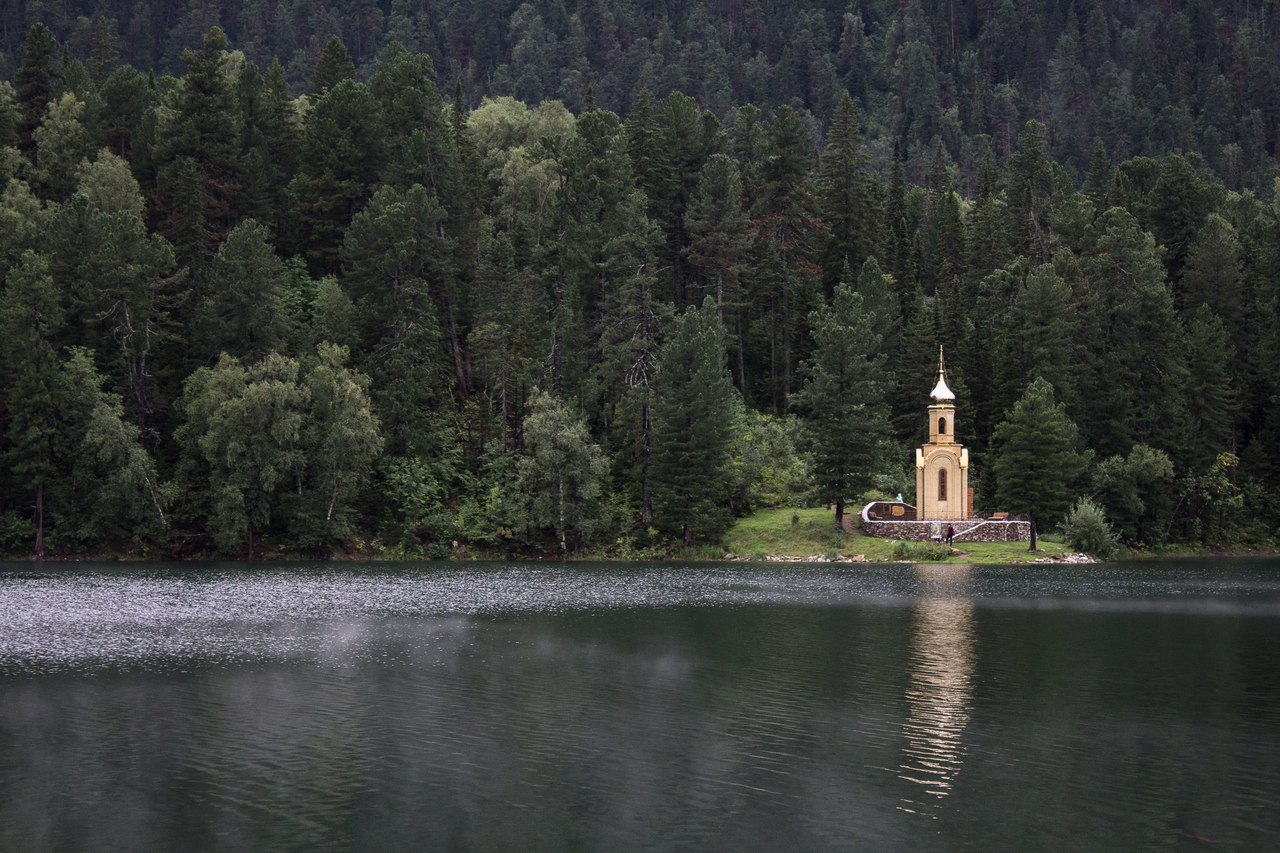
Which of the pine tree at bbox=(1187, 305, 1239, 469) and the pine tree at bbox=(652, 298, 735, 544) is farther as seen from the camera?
the pine tree at bbox=(1187, 305, 1239, 469)

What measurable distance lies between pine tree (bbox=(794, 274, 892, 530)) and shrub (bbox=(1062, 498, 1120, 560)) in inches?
542

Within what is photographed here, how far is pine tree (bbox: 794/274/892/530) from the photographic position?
93188mm

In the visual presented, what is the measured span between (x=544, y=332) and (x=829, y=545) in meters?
29.7

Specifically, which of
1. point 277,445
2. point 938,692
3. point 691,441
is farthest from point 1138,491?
point 938,692

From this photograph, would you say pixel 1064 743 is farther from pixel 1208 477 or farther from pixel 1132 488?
pixel 1208 477

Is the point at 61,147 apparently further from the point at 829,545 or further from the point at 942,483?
the point at 942,483

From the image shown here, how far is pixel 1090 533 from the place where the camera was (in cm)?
9081

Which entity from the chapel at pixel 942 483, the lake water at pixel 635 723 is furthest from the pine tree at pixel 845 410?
the lake water at pixel 635 723

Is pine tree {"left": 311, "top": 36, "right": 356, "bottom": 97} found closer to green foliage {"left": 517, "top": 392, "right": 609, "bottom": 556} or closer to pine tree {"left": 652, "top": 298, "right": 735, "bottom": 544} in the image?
green foliage {"left": 517, "top": 392, "right": 609, "bottom": 556}

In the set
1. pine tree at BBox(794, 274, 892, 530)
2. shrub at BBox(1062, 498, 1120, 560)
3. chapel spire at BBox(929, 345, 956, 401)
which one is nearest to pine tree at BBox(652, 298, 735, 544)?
pine tree at BBox(794, 274, 892, 530)

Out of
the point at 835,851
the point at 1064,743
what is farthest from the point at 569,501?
the point at 835,851

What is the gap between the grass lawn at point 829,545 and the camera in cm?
8862

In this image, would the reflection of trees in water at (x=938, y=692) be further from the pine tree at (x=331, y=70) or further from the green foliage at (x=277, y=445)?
the pine tree at (x=331, y=70)

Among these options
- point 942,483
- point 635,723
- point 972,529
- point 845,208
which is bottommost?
point 635,723
